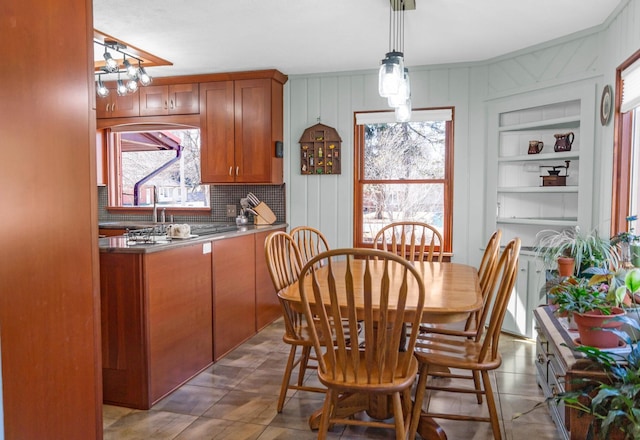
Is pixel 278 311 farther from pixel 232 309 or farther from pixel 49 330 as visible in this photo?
pixel 49 330

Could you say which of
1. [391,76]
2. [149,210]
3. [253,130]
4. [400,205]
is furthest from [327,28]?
[149,210]

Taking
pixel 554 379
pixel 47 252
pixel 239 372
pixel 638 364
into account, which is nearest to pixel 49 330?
pixel 47 252

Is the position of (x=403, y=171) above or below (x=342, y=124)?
below

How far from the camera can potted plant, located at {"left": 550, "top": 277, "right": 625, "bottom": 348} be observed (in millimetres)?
1968

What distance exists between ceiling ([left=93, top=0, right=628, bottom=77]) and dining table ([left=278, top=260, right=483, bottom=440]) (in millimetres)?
1677

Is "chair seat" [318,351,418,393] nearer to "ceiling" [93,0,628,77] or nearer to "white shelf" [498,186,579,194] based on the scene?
"ceiling" [93,0,628,77]

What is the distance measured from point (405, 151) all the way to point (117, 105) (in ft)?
9.97

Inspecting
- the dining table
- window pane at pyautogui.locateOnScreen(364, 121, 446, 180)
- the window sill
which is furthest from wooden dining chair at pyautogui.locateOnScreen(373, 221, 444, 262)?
the window sill

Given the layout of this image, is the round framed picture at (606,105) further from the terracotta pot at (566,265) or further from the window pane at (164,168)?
the window pane at (164,168)

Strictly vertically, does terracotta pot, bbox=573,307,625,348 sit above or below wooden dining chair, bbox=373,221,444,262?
below

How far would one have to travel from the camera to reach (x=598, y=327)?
6.43 feet

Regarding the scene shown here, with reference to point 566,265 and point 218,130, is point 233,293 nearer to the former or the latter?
point 218,130

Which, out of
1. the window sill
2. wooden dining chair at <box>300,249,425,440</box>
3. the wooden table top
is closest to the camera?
wooden dining chair at <box>300,249,425,440</box>

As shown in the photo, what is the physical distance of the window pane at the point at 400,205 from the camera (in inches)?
177
